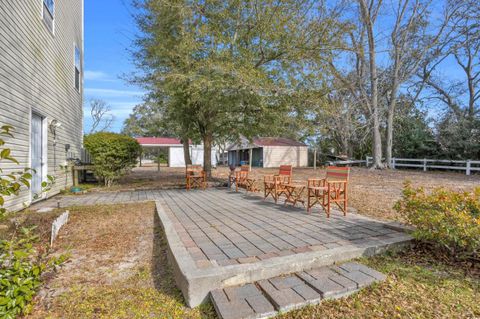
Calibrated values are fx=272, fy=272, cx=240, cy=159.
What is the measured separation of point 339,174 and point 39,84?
715cm

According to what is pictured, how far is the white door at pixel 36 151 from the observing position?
646 centimetres

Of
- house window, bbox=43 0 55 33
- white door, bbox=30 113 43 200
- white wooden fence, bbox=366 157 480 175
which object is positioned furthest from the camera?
white wooden fence, bbox=366 157 480 175

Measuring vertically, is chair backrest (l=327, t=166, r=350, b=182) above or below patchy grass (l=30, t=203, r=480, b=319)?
above

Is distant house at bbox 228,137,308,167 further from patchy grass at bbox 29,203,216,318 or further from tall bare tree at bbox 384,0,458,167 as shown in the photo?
patchy grass at bbox 29,203,216,318

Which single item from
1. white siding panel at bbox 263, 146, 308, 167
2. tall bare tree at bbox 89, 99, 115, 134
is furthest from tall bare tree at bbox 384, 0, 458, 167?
tall bare tree at bbox 89, 99, 115, 134

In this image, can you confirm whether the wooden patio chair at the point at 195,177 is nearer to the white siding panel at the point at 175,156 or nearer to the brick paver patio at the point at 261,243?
the brick paver patio at the point at 261,243

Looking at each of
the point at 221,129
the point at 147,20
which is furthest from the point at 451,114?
the point at 147,20

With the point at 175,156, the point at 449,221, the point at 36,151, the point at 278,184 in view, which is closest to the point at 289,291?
the point at 449,221

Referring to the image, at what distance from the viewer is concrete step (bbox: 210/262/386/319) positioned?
212 cm

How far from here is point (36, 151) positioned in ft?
22.0

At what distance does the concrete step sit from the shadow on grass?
0.11 m

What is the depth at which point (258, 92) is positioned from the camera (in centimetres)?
779

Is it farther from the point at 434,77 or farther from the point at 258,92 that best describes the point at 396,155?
the point at 258,92

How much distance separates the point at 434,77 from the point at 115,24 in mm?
21417
